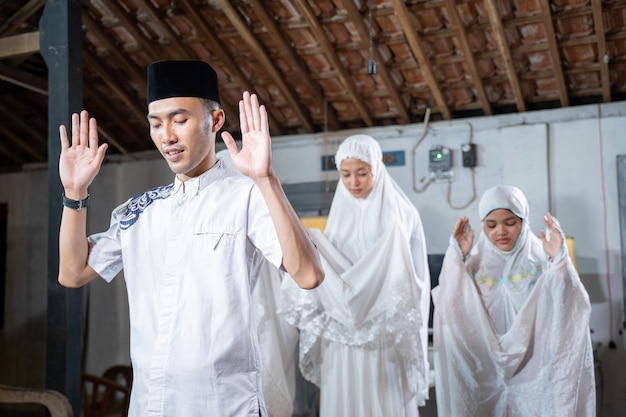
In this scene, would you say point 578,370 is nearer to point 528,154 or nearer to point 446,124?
point 528,154

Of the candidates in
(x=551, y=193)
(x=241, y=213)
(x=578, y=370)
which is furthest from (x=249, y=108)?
(x=551, y=193)

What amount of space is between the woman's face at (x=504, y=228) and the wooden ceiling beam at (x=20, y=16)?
393cm

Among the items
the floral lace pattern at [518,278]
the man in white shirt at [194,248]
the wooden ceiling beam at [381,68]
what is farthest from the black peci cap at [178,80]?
the wooden ceiling beam at [381,68]

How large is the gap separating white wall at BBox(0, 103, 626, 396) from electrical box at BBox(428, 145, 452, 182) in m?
0.06

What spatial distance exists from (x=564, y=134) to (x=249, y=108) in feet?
14.3

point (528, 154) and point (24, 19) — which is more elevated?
point (24, 19)

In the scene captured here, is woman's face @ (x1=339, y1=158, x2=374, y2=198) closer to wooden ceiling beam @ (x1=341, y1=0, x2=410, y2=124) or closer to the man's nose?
wooden ceiling beam @ (x1=341, y1=0, x2=410, y2=124)

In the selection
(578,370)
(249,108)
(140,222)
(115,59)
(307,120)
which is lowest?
(578,370)

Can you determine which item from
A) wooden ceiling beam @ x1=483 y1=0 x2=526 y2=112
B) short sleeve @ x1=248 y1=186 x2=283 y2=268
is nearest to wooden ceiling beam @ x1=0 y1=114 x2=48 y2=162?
wooden ceiling beam @ x1=483 y1=0 x2=526 y2=112

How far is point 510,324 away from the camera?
342 centimetres

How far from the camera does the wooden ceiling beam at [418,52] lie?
4.73 metres

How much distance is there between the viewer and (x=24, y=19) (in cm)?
539

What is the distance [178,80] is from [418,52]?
143 inches

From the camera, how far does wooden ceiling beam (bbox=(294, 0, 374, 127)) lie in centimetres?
503
